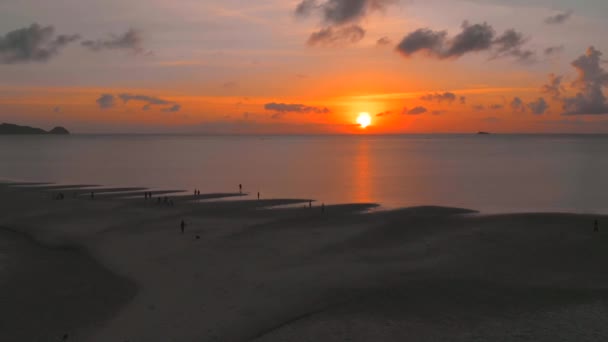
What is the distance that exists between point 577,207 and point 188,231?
184 feet

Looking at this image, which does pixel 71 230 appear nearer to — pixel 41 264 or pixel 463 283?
pixel 41 264

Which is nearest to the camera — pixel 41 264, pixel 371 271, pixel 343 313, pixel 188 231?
pixel 343 313

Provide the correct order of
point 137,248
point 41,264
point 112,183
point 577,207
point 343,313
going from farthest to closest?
point 112,183
point 577,207
point 137,248
point 41,264
point 343,313

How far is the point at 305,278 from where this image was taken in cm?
2855

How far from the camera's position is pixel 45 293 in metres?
26.4

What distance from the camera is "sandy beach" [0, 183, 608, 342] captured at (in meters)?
21.8

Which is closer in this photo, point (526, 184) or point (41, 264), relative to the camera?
point (41, 264)

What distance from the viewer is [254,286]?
27156 mm

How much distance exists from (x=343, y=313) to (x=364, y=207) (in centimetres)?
3745

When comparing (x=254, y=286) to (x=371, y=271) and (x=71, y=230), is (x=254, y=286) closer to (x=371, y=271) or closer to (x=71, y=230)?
(x=371, y=271)

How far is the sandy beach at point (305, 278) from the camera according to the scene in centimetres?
2180

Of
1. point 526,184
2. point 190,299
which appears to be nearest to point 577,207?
point 526,184

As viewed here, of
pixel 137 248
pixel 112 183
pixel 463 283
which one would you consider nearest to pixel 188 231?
pixel 137 248

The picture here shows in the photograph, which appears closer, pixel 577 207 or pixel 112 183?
pixel 577 207
